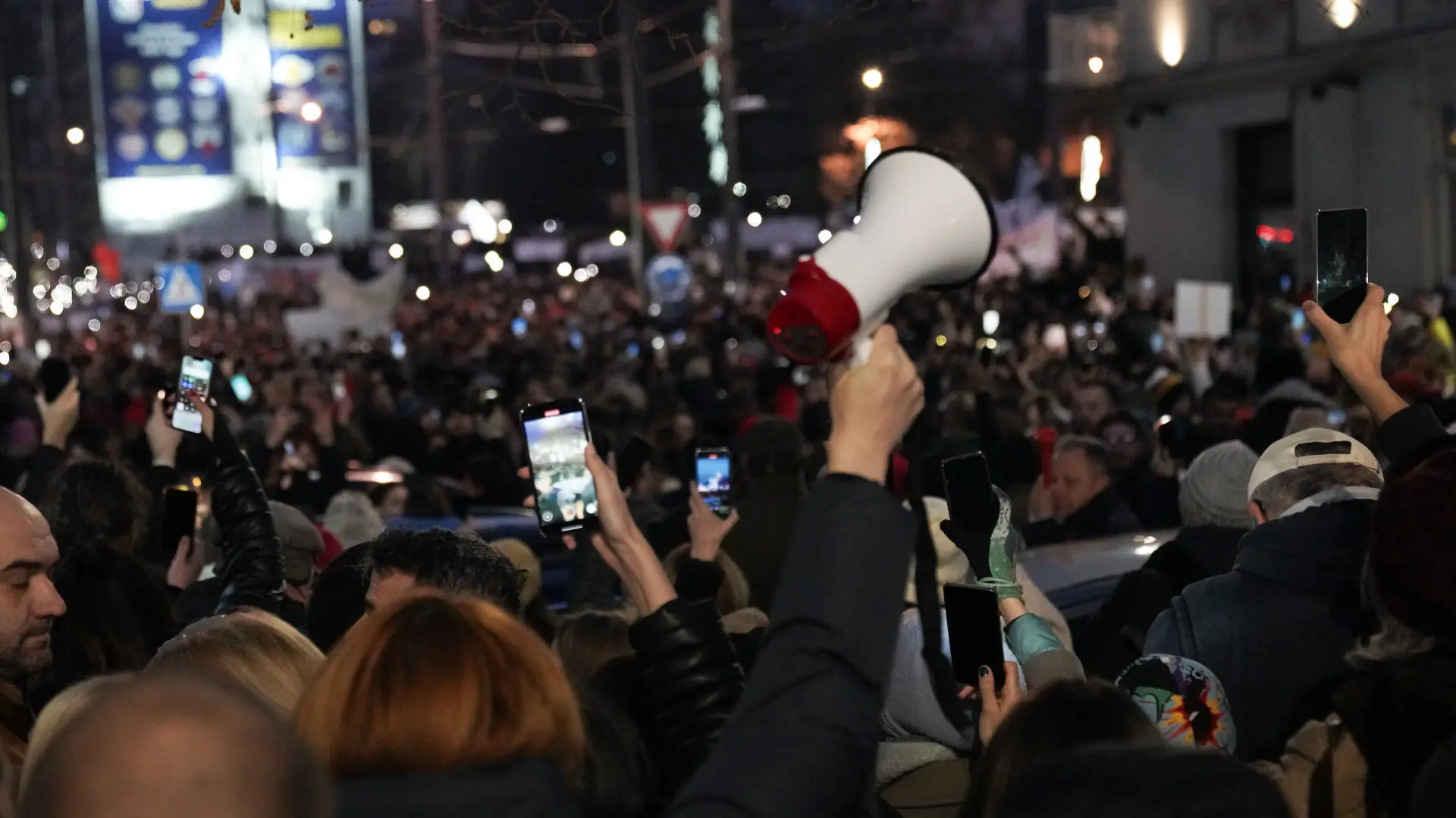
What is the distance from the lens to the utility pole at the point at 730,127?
19.4m

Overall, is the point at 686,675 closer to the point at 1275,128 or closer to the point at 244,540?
the point at 244,540

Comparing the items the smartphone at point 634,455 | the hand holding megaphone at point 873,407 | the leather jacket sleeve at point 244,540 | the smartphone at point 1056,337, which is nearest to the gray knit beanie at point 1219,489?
the smartphone at point 634,455

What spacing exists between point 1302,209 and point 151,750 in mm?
23886

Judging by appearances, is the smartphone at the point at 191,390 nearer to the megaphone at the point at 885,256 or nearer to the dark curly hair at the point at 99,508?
the dark curly hair at the point at 99,508

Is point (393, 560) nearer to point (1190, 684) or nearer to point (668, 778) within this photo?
point (668, 778)

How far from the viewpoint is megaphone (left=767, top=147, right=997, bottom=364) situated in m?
2.29

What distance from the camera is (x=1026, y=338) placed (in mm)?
18531

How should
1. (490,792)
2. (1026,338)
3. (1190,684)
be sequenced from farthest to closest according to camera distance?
(1026,338) < (1190,684) < (490,792)

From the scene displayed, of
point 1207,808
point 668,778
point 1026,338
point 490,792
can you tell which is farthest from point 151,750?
point 1026,338

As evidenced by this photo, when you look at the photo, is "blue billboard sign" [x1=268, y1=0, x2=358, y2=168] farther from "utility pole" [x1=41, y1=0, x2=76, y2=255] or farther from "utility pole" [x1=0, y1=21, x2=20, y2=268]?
"utility pole" [x1=41, y1=0, x2=76, y2=255]

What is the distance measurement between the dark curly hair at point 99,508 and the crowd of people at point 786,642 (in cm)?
1

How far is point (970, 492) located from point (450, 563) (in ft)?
3.74

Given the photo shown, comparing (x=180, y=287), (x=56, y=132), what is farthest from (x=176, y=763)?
(x=56, y=132)

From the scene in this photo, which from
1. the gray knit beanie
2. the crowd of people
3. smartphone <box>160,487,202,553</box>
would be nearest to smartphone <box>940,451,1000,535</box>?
the crowd of people
